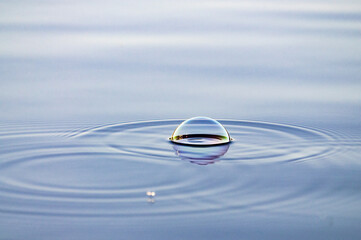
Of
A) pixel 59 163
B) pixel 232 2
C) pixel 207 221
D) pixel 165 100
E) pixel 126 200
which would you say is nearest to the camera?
pixel 207 221

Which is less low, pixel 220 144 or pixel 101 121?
pixel 101 121

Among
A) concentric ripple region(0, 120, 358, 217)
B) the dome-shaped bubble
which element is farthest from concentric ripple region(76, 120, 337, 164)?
the dome-shaped bubble

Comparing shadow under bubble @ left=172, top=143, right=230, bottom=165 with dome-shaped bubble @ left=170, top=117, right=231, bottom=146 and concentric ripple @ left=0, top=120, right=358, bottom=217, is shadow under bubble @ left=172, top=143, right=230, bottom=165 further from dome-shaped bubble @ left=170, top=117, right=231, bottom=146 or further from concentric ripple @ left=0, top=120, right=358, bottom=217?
dome-shaped bubble @ left=170, top=117, right=231, bottom=146

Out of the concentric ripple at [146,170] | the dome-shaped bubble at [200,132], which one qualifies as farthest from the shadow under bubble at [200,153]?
the dome-shaped bubble at [200,132]

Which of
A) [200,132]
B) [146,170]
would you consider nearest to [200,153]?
[200,132]

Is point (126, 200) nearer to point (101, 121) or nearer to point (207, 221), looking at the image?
point (207, 221)

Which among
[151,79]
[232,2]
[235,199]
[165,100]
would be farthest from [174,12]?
[235,199]
